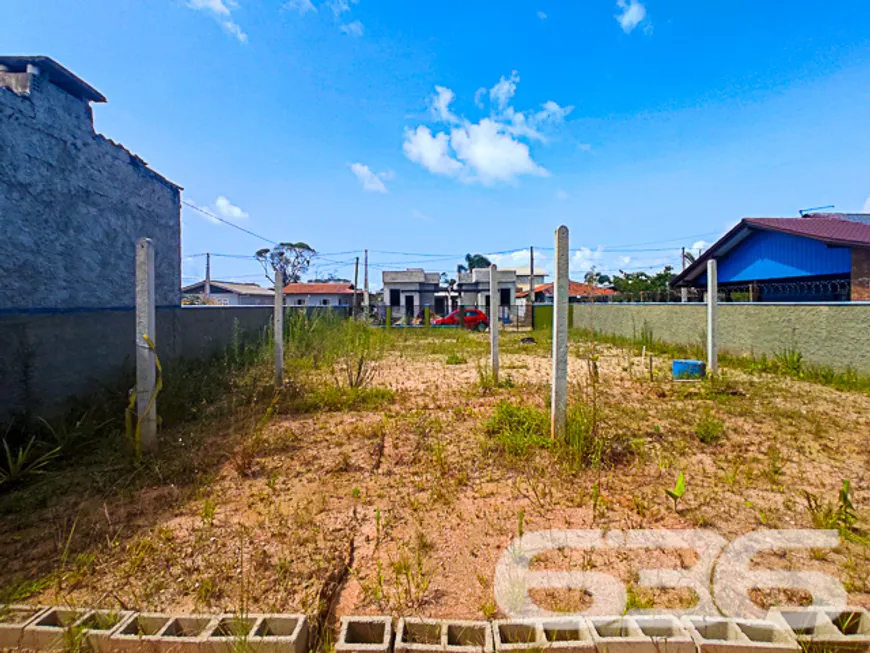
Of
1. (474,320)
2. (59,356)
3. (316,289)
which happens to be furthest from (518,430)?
(316,289)

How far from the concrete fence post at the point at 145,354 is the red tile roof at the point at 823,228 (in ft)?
40.9

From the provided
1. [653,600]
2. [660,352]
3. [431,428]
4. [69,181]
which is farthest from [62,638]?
[660,352]

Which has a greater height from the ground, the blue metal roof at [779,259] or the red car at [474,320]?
the blue metal roof at [779,259]

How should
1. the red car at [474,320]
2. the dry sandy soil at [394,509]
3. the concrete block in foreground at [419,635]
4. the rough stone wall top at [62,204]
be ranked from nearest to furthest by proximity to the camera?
the concrete block in foreground at [419,635], the dry sandy soil at [394,509], the rough stone wall top at [62,204], the red car at [474,320]

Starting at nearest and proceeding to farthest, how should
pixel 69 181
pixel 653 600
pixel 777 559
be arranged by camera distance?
pixel 653 600 → pixel 777 559 → pixel 69 181

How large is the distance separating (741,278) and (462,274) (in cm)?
2235

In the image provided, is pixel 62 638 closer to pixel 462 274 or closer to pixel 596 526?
pixel 596 526

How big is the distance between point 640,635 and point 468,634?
60 cm

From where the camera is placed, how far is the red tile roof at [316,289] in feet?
127

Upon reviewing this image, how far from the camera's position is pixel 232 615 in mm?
1598

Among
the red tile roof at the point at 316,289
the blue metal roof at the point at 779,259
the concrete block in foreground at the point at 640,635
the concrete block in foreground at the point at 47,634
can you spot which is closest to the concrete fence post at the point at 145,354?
the concrete block in foreground at the point at 47,634

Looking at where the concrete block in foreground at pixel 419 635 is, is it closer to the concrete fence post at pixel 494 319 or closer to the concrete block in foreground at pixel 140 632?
the concrete block in foreground at pixel 140 632

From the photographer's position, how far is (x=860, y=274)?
9031mm

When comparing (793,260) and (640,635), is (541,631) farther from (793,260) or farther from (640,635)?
(793,260)
